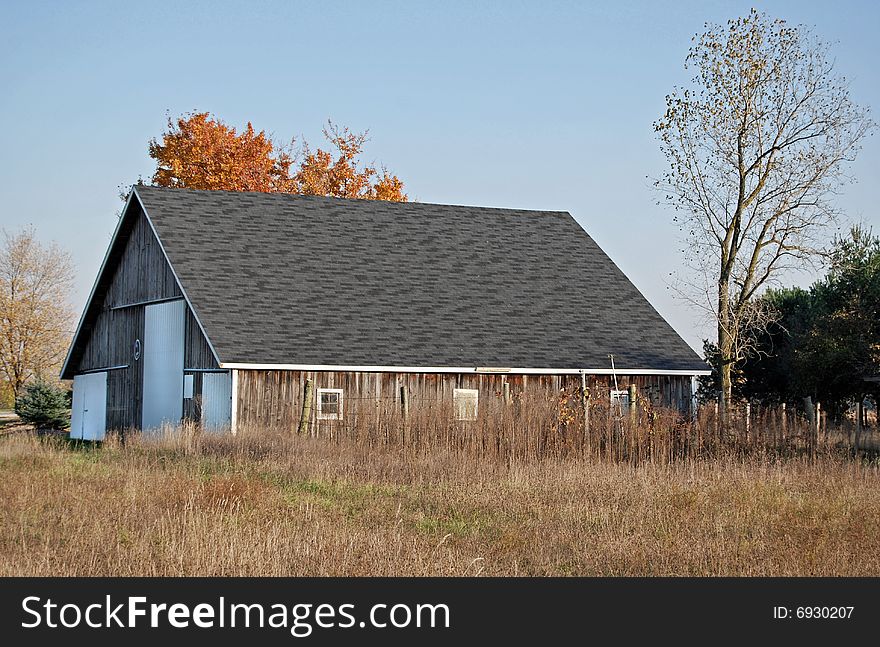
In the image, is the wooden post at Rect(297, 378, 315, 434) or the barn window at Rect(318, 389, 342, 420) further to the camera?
the barn window at Rect(318, 389, 342, 420)

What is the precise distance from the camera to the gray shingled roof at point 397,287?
90.4 feet

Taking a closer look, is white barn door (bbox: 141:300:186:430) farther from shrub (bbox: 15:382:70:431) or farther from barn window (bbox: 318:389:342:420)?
shrub (bbox: 15:382:70:431)

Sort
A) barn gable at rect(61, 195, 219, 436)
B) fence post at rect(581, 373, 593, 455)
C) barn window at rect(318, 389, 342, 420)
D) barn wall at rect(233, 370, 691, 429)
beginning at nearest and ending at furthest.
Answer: fence post at rect(581, 373, 593, 455), barn wall at rect(233, 370, 691, 429), barn window at rect(318, 389, 342, 420), barn gable at rect(61, 195, 219, 436)

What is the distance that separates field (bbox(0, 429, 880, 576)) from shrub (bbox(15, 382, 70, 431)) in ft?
78.3

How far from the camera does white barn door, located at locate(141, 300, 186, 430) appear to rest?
28.6m

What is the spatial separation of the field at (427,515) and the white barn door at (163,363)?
8.40m

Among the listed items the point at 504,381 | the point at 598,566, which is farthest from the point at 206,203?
the point at 598,566

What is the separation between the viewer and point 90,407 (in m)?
34.0

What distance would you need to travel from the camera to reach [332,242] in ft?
104

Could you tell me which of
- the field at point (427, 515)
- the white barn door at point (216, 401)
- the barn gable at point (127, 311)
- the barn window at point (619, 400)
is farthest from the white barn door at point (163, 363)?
the barn window at point (619, 400)

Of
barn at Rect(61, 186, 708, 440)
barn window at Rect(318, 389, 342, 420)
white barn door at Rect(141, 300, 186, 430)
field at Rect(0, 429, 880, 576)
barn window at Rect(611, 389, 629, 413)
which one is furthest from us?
white barn door at Rect(141, 300, 186, 430)

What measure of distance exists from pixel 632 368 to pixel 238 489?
1639 centimetres

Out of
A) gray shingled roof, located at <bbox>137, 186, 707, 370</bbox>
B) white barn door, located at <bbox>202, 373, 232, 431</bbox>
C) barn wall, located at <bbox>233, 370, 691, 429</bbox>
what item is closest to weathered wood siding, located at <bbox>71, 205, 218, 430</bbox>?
gray shingled roof, located at <bbox>137, 186, 707, 370</bbox>

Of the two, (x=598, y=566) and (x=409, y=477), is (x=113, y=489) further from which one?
(x=598, y=566)
